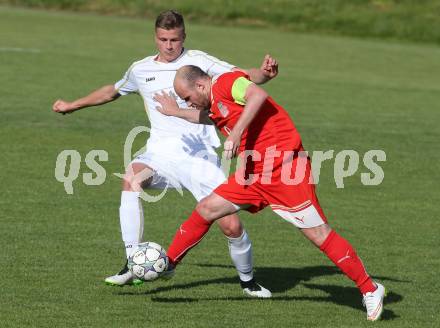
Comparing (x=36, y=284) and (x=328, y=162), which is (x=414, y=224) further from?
(x=36, y=284)

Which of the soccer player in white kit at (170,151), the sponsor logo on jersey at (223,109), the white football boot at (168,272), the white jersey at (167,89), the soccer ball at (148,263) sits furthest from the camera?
the white jersey at (167,89)

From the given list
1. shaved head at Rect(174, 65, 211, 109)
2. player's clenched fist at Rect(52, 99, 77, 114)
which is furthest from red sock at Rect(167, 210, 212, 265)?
player's clenched fist at Rect(52, 99, 77, 114)

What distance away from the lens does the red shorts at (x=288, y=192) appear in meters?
8.15

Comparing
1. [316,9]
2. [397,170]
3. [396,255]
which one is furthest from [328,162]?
[316,9]

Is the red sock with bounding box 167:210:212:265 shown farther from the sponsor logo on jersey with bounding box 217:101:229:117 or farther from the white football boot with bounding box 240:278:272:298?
the sponsor logo on jersey with bounding box 217:101:229:117

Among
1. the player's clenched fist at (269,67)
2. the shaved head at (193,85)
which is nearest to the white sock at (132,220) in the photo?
the shaved head at (193,85)

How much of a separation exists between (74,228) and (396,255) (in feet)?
11.2

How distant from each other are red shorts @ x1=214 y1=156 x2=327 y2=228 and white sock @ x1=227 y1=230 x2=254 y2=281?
737mm

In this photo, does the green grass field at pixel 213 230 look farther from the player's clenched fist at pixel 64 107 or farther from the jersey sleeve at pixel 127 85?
the jersey sleeve at pixel 127 85

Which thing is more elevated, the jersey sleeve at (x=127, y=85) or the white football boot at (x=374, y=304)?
the jersey sleeve at (x=127, y=85)

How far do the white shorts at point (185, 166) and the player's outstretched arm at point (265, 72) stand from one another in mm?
886

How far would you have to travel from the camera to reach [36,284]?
8969 millimetres

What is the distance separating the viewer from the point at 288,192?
26.7ft

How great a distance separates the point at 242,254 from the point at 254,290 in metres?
0.32
